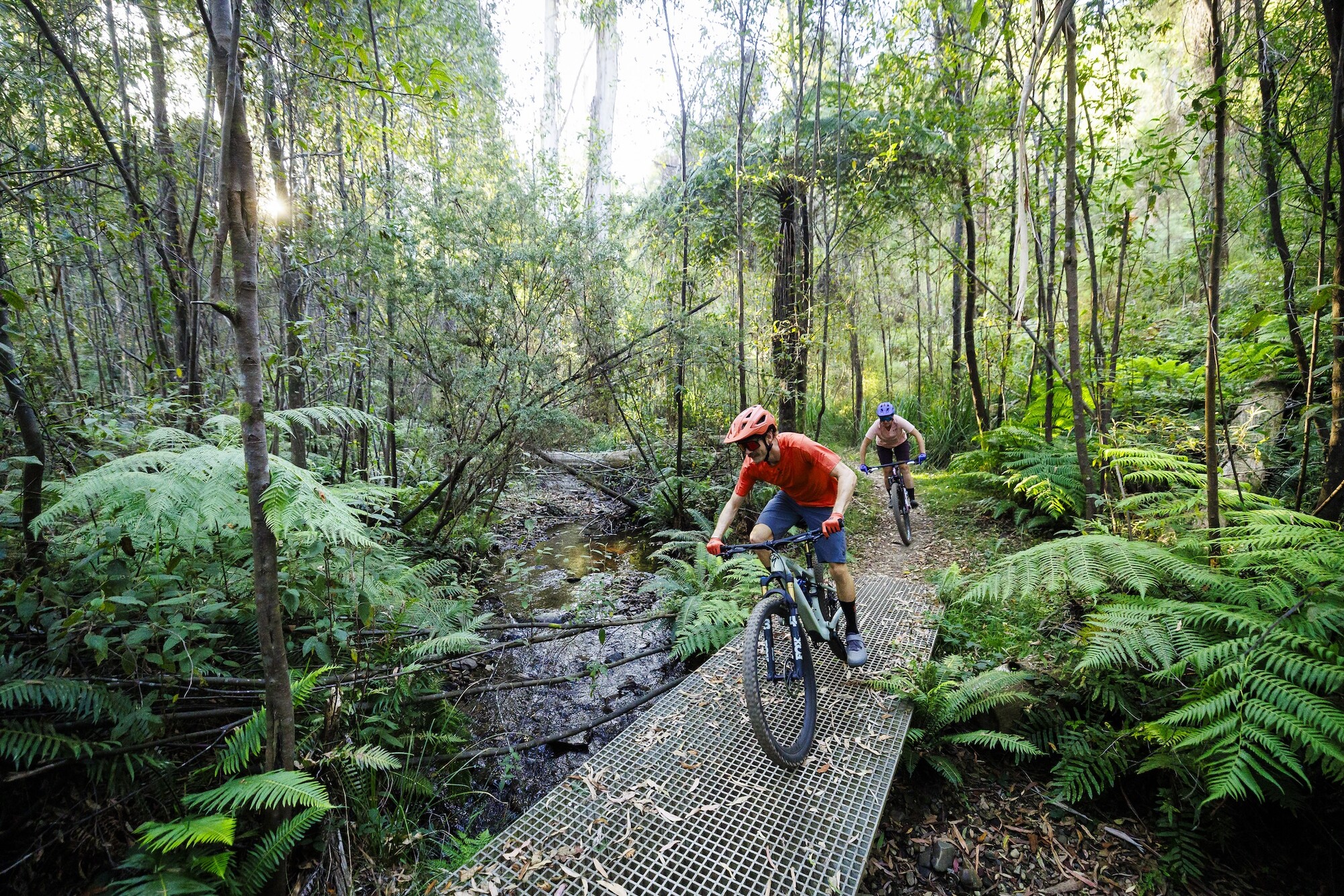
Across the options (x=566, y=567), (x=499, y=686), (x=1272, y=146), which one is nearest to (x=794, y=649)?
(x=499, y=686)

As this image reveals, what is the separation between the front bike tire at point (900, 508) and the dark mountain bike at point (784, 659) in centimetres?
346

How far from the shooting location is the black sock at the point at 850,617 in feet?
13.5

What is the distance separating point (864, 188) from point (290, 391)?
28.5 feet

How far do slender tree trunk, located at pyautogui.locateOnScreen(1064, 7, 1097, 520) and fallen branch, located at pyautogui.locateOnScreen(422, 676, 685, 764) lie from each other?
165 inches

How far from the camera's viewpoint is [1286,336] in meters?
5.79

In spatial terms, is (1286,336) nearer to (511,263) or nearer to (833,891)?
(833,891)

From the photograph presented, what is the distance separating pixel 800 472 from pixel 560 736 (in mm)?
2808

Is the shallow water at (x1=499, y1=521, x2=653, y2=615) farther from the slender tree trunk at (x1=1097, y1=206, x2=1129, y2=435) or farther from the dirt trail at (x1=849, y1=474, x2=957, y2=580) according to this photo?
the slender tree trunk at (x1=1097, y1=206, x2=1129, y2=435)

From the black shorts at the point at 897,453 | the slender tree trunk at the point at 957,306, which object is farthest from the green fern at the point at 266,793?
the slender tree trunk at the point at 957,306

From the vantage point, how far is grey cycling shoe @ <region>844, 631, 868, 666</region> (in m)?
4.07

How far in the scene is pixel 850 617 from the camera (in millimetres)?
4164

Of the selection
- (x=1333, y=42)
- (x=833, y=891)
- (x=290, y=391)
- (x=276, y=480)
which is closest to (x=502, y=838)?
(x=833, y=891)

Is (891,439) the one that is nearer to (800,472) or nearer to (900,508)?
(900,508)

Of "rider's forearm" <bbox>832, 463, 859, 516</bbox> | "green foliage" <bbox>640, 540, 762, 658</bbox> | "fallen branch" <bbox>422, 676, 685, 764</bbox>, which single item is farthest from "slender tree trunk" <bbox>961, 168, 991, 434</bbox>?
"fallen branch" <bbox>422, 676, 685, 764</bbox>
